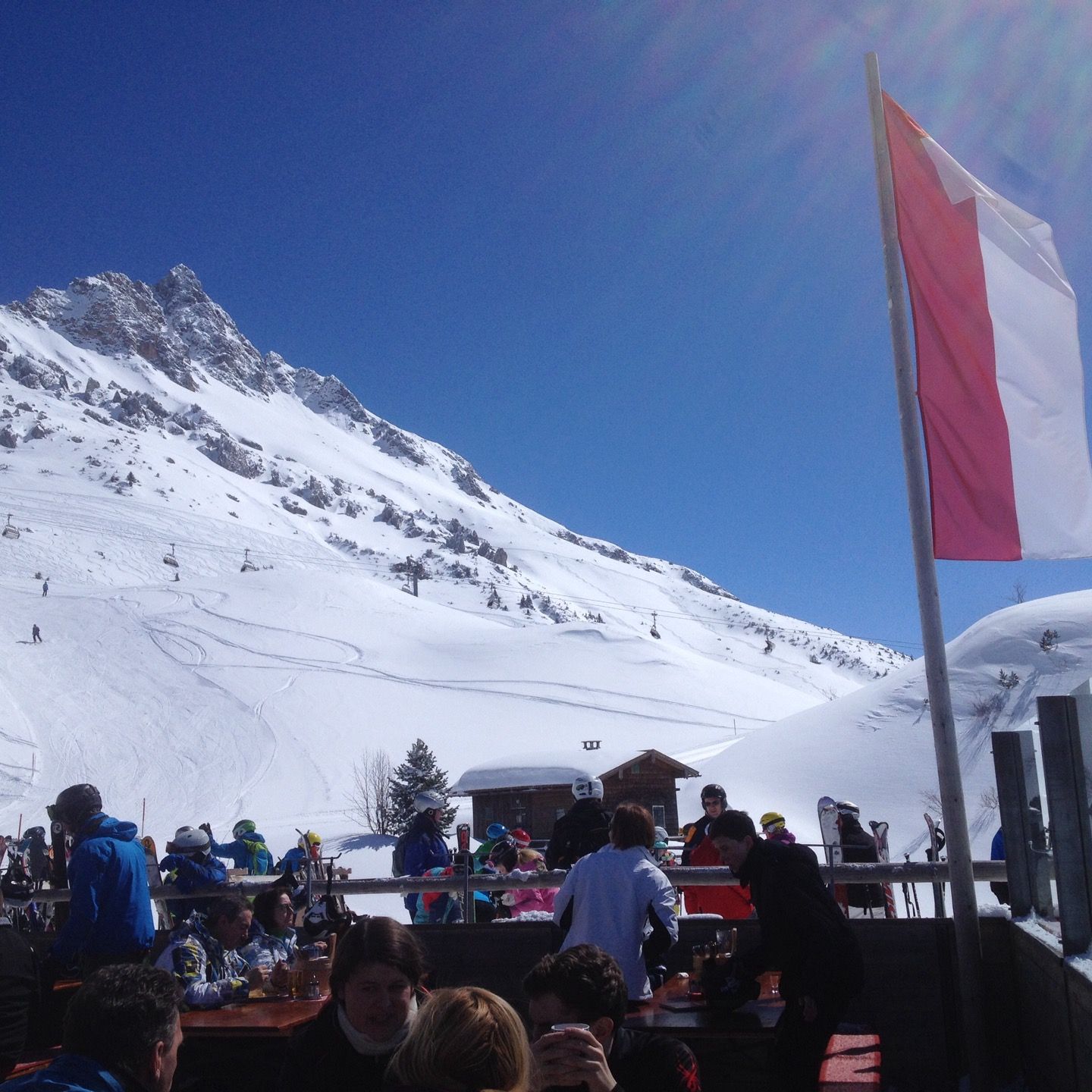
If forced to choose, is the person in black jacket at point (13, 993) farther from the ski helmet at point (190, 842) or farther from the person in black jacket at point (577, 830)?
the person in black jacket at point (577, 830)

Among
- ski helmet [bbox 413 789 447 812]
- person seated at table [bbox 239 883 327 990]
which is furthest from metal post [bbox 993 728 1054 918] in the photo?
ski helmet [bbox 413 789 447 812]

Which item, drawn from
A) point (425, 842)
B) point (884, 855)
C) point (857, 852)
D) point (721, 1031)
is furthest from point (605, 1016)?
point (884, 855)

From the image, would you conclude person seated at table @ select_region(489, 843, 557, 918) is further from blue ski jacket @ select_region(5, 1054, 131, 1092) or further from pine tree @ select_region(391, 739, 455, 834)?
pine tree @ select_region(391, 739, 455, 834)

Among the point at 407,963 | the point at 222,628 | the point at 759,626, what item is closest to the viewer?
the point at 407,963

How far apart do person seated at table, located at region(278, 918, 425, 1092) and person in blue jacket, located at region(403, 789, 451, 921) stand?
574cm

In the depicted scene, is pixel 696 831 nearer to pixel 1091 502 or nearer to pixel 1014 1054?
pixel 1014 1054

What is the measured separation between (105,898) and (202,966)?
680 millimetres

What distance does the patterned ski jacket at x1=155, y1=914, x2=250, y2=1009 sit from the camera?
16.8 feet

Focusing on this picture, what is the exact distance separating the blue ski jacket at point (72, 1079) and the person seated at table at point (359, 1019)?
2.55ft

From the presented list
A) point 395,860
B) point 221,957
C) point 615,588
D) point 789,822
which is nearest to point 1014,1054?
point 221,957

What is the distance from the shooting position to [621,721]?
149 feet

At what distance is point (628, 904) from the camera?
4.78 meters

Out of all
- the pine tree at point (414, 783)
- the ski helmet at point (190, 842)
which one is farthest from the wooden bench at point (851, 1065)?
the pine tree at point (414, 783)

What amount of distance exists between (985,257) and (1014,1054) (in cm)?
423
